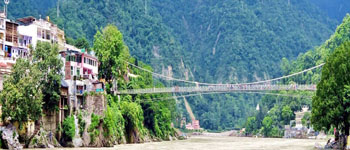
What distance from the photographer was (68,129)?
5288 centimetres

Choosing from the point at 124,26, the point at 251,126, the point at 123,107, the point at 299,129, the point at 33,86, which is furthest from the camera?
the point at 124,26

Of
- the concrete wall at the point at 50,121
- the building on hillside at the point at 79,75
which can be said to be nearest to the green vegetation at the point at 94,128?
the building on hillside at the point at 79,75

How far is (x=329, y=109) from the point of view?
161ft

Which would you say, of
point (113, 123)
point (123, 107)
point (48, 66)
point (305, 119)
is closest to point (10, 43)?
point (48, 66)

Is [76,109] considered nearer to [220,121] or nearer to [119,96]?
[119,96]

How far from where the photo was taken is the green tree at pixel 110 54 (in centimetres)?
6762

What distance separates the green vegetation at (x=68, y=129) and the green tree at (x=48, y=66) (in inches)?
98.0

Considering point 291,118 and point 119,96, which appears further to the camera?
point 291,118

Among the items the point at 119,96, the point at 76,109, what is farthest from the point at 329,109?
the point at 119,96

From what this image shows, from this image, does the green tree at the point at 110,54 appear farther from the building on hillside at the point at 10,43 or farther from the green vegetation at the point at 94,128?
the green vegetation at the point at 94,128

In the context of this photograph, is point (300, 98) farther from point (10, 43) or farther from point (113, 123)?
point (10, 43)

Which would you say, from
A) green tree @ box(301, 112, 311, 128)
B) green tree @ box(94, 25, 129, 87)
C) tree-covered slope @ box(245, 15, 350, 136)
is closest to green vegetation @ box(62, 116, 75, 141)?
green tree @ box(94, 25, 129, 87)

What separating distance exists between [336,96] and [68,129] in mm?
22397

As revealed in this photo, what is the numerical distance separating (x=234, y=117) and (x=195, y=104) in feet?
43.1
